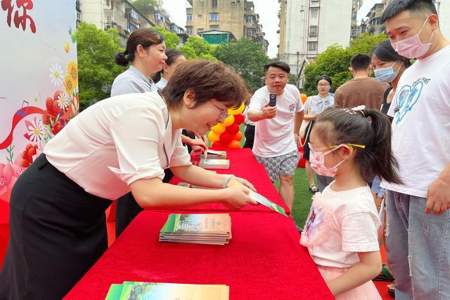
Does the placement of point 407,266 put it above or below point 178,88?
below

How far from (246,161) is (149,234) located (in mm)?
1654

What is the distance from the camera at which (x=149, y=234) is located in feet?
4.20

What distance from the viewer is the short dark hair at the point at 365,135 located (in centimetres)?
125

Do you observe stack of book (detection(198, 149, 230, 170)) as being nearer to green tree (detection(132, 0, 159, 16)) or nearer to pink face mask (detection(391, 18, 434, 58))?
pink face mask (detection(391, 18, 434, 58))

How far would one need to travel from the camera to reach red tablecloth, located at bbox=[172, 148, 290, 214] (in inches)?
65.0

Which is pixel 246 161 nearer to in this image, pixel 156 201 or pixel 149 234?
pixel 149 234

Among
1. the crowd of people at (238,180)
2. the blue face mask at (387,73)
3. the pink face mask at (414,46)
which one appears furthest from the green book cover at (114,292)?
the blue face mask at (387,73)

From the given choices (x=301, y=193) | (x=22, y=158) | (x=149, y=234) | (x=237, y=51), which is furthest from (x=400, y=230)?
(x=237, y=51)

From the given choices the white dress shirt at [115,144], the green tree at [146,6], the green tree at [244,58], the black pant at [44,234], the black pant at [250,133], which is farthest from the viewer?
the green tree at [146,6]

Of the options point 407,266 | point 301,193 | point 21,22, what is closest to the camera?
point 407,266

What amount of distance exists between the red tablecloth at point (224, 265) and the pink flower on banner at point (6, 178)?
1151 millimetres

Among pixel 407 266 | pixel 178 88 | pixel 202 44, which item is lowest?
pixel 407 266

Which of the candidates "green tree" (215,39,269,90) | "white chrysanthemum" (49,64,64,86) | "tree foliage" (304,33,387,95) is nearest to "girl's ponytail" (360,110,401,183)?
"white chrysanthemum" (49,64,64,86)

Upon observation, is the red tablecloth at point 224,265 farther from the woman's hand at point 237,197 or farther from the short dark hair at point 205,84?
the short dark hair at point 205,84
